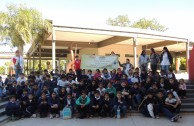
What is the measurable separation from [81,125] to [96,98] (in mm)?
1735

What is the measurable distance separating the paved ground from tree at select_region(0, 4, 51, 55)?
859 centimetres

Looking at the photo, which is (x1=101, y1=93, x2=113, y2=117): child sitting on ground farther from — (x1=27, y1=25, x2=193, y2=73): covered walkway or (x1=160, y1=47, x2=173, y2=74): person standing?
(x1=27, y1=25, x2=193, y2=73): covered walkway

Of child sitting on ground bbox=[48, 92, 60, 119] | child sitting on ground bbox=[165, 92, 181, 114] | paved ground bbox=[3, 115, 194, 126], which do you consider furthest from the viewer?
child sitting on ground bbox=[48, 92, 60, 119]

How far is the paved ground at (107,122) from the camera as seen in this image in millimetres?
8594

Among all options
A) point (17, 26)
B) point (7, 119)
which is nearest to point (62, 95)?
point (7, 119)

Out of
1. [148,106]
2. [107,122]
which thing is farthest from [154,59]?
[107,122]

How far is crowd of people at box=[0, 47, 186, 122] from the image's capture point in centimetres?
960

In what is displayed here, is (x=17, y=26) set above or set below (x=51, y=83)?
above

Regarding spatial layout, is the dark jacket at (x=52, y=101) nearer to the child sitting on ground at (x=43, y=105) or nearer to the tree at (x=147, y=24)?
the child sitting on ground at (x=43, y=105)

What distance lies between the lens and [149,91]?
999 cm

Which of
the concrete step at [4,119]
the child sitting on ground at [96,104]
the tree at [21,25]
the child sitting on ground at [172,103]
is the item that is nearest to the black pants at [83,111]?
the child sitting on ground at [96,104]

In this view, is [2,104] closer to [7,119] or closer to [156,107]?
[7,119]

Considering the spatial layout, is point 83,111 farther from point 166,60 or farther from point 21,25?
point 21,25

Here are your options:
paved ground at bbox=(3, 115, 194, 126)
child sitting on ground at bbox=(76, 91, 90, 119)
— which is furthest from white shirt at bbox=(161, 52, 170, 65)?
child sitting on ground at bbox=(76, 91, 90, 119)
